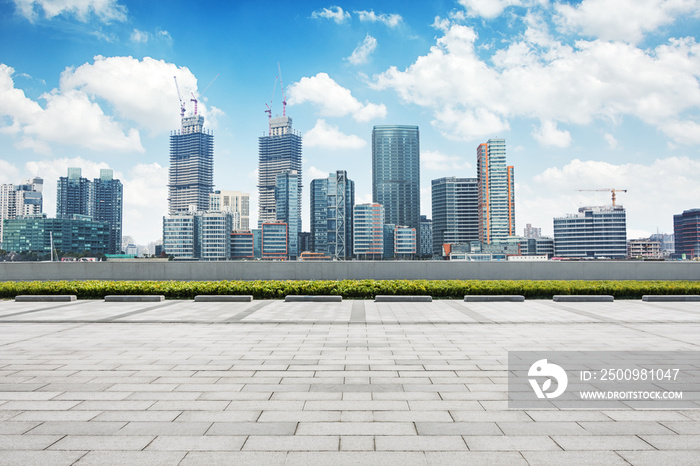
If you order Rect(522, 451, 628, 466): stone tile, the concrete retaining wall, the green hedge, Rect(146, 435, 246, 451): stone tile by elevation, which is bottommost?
Rect(522, 451, 628, 466): stone tile

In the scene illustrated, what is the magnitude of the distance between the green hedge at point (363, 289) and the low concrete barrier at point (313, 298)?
0.63m

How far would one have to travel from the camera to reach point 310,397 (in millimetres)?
6547

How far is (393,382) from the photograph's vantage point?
288 inches

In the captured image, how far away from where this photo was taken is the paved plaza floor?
15.6 ft

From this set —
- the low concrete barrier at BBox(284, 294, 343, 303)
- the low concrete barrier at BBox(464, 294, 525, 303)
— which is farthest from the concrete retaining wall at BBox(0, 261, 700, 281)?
the low concrete barrier at BBox(284, 294, 343, 303)

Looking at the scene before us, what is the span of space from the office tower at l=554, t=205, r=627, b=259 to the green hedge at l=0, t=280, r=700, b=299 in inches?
7524

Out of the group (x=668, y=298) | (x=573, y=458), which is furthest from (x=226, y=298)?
(x=668, y=298)

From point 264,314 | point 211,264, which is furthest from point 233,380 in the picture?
point 211,264

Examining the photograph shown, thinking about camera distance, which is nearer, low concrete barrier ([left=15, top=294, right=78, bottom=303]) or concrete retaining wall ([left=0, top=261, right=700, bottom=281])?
low concrete barrier ([left=15, top=294, right=78, bottom=303])

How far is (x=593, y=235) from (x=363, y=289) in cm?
20179

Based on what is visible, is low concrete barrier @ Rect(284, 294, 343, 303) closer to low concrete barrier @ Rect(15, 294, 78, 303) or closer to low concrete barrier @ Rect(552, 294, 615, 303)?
low concrete barrier @ Rect(552, 294, 615, 303)

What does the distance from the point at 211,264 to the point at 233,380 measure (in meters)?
20.7

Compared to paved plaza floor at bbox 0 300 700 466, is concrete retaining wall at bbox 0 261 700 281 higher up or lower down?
higher up

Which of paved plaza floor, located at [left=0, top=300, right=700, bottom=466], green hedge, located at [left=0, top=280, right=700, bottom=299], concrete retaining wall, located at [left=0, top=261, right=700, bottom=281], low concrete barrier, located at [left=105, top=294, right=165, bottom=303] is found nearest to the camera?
paved plaza floor, located at [left=0, top=300, right=700, bottom=466]
